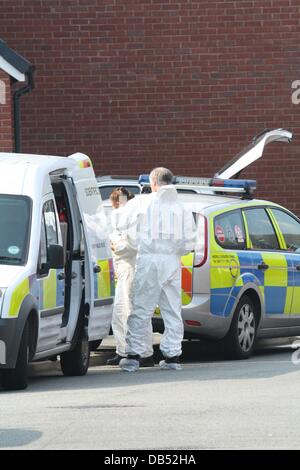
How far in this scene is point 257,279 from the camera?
529 inches

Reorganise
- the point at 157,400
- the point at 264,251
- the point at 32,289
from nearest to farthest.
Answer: the point at 157,400 → the point at 32,289 → the point at 264,251

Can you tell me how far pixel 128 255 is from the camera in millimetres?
12555

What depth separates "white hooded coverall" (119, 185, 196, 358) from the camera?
12.0 m

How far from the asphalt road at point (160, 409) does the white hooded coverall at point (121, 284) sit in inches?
14.9

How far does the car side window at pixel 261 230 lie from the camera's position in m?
13.7

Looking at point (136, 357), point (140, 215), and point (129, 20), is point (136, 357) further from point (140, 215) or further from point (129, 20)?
point (129, 20)

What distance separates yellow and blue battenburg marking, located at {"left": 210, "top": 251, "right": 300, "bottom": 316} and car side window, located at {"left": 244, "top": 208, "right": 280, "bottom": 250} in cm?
12

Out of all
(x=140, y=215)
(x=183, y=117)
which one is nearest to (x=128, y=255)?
(x=140, y=215)

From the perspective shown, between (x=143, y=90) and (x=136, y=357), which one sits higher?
(x=143, y=90)

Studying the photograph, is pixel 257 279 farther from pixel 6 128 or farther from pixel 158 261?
pixel 6 128

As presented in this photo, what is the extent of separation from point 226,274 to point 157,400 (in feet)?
11.3

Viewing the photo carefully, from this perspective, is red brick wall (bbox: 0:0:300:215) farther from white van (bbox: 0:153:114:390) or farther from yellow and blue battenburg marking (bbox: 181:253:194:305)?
white van (bbox: 0:153:114:390)

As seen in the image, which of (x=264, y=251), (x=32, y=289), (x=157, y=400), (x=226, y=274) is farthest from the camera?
(x=264, y=251)

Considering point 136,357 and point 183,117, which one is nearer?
point 136,357
